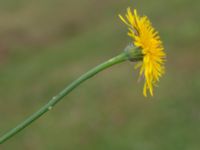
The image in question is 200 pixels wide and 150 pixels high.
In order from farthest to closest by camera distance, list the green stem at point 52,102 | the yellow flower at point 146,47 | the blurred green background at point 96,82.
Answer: the blurred green background at point 96,82, the yellow flower at point 146,47, the green stem at point 52,102

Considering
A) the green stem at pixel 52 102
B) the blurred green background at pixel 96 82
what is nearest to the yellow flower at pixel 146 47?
the green stem at pixel 52 102

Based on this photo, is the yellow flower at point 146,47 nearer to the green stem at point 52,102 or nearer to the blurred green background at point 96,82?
the green stem at point 52,102

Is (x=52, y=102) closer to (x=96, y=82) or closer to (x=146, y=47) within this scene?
(x=146, y=47)

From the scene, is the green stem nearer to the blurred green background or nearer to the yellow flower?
the yellow flower

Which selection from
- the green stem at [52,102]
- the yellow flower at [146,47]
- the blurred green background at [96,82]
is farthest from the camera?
the blurred green background at [96,82]

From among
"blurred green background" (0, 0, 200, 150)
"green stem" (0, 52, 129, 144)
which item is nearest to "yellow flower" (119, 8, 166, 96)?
"green stem" (0, 52, 129, 144)

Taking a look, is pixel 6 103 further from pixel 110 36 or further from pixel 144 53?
pixel 144 53

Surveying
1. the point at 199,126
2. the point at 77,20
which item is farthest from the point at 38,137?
the point at 77,20
